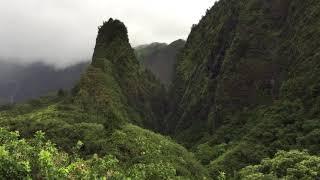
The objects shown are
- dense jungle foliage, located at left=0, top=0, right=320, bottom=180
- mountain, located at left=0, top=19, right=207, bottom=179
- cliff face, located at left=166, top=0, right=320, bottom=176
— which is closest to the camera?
mountain, located at left=0, top=19, right=207, bottom=179

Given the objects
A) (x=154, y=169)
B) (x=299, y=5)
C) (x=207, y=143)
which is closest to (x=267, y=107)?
(x=207, y=143)

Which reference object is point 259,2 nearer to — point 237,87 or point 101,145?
point 237,87

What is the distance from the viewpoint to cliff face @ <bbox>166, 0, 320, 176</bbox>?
14138cm

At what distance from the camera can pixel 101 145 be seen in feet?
374

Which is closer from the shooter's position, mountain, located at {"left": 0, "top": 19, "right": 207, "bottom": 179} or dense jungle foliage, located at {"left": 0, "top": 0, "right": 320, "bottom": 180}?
mountain, located at {"left": 0, "top": 19, "right": 207, "bottom": 179}

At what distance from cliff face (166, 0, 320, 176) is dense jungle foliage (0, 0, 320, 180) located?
32cm

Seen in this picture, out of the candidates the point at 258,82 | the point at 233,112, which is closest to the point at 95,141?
the point at 233,112

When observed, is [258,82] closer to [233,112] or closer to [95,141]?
[233,112]

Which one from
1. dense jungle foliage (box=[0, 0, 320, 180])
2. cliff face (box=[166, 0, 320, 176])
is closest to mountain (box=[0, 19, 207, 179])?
dense jungle foliage (box=[0, 0, 320, 180])

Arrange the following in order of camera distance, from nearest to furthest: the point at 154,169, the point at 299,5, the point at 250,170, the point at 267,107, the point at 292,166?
1. the point at 154,169
2. the point at 292,166
3. the point at 250,170
4. the point at 267,107
5. the point at 299,5

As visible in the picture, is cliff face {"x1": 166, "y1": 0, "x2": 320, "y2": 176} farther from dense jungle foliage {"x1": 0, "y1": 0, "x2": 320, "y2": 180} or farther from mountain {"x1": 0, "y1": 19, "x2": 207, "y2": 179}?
mountain {"x1": 0, "y1": 19, "x2": 207, "y2": 179}

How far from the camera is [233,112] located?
17162 centimetres

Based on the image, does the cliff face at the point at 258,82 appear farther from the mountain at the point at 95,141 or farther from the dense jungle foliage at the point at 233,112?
the mountain at the point at 95,141

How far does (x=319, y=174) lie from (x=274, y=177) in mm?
7404
